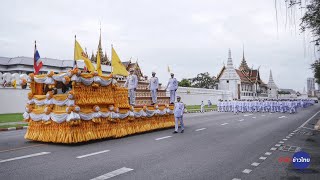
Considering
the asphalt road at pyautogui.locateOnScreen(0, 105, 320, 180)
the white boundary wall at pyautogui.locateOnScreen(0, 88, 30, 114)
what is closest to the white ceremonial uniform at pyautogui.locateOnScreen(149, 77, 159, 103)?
the asphalt road at pyautogui.locateOnScreen(0, 105, 320, 180)

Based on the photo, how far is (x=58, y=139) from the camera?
9.87m

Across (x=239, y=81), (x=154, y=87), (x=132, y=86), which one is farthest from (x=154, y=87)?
(x=239, y=81)

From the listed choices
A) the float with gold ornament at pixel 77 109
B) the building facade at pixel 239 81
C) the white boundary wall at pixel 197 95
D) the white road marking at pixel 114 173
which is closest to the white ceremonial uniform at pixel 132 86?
the float with gold ornament at pixel 77 109

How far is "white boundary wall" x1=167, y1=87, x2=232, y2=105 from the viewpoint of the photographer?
149 feet

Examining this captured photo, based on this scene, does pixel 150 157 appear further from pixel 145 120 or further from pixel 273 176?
pixel 145 120

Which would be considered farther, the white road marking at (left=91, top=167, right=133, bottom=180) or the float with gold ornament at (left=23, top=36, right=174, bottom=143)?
the float with gold ornament at (left=23, top=36, right=174, bottom=143)

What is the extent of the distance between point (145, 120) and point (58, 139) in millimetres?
4765

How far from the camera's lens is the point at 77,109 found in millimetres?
9828

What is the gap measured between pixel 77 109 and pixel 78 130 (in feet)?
2.45

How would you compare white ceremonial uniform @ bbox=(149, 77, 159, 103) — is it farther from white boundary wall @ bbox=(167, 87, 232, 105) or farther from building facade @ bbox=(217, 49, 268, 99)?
building facade @ bbox=(217, 49, 268, 99)

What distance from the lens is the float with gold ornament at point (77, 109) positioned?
9875 millimetres

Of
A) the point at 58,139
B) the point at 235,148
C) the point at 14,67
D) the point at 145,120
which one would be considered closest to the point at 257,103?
the point at 145,120

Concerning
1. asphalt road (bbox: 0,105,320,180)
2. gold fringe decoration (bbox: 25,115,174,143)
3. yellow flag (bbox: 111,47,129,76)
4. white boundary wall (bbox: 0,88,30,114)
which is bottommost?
asphalt road (bbox: 0,105,320,180)

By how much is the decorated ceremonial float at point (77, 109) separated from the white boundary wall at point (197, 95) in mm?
31605
